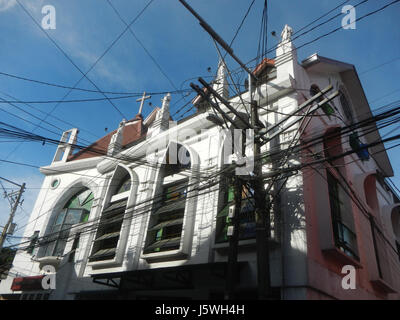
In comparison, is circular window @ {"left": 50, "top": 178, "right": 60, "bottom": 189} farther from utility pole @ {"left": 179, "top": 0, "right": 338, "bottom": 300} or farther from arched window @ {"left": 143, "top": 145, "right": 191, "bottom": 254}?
utility pole @ {"left": 179, "top": 0, "right": 338, "bottom": 300}

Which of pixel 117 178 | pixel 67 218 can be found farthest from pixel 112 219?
pixel 67 218

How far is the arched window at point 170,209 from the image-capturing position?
1073 centimetres

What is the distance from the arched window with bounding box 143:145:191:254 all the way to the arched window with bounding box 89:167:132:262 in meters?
1.70

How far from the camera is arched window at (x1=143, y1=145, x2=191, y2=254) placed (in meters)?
10.7

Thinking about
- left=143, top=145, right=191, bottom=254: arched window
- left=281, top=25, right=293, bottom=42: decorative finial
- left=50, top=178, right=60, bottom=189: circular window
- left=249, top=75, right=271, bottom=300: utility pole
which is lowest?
left=249, top=75, right=271, bottom=300: utility pole

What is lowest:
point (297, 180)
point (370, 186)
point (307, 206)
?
point (307, 206)

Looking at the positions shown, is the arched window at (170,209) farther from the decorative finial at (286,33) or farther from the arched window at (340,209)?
the decorative finial at (286,33)

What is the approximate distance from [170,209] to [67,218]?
827cm

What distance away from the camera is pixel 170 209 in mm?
11094

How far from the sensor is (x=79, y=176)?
17766 mm

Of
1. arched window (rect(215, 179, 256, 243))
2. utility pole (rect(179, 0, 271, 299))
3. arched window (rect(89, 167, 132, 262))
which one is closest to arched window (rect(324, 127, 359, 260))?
arched window (rect(215, 179, 256, 243))
